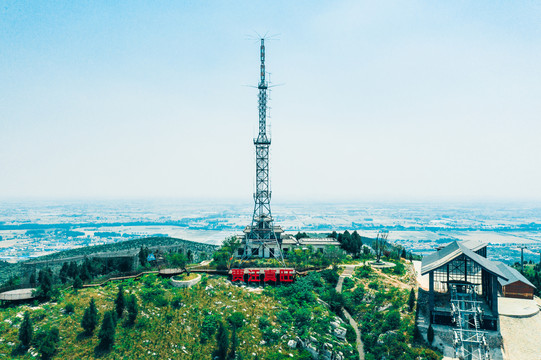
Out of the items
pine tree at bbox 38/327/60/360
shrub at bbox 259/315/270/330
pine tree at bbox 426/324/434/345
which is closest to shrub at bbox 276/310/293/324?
shrub at bbox 259/315/270/330

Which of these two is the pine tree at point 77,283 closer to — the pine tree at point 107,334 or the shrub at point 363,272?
the pine tree at point 107,334

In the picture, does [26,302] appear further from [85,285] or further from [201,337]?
[201,337]

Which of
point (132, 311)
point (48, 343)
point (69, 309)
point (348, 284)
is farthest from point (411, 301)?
point (69, 309)

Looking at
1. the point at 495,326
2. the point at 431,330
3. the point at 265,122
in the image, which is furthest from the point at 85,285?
the point at 495,326

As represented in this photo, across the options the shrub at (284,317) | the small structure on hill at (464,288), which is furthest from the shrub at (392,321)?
the shrub at (284,317)

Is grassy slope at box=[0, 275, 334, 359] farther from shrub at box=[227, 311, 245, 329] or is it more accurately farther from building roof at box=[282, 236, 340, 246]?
building roof at box=[282, 236, 340, 246]

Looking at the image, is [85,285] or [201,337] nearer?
[201,337]

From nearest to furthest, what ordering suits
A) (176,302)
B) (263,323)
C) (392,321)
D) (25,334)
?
(25,334), (263,323), (176,302), (392,321)

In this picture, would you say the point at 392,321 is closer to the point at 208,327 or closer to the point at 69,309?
the point at 208,327
